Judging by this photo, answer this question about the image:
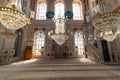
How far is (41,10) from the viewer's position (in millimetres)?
13641

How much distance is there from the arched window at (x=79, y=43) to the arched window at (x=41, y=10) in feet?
16.6

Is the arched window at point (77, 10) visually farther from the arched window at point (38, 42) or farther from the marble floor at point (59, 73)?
the marble floor at point (59, 73)

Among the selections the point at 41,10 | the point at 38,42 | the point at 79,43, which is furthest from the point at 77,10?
the point at 38,42

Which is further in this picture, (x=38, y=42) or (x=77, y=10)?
(x=77, y=10)

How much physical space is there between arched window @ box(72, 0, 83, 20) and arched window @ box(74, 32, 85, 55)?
96.8 inches

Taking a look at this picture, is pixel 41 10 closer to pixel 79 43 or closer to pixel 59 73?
pixel 79 43

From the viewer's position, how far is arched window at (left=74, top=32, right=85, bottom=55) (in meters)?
12.0

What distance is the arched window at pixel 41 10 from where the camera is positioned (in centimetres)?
1330

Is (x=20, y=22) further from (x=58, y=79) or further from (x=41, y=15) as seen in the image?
(x=41, y=15)

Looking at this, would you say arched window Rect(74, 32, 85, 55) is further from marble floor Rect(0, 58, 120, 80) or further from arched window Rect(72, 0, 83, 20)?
marble floor Rect(0, 58, 120, 80)

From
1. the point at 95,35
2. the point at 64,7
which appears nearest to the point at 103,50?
the point at 95,35

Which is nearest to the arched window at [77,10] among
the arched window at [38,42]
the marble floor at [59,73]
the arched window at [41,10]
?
the arched window at [41,10]

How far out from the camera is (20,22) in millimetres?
3857

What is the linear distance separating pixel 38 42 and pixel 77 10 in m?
7.06
